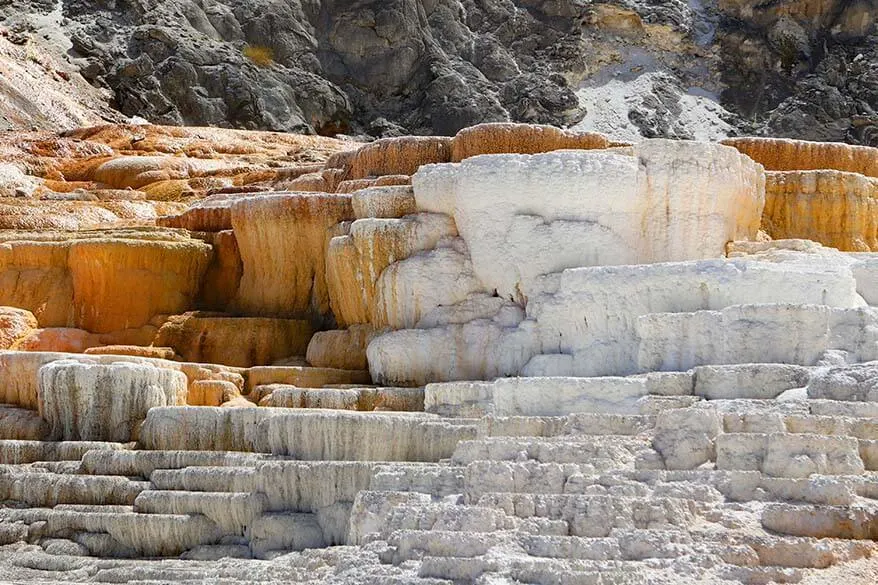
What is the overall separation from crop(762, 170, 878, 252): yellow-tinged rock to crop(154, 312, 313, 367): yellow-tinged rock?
7326mm

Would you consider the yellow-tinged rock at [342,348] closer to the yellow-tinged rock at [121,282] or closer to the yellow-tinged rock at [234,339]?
the yellow-tinged rock at [234,339]

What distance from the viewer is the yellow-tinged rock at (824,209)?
18.6 metres

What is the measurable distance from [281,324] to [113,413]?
4.10 metres

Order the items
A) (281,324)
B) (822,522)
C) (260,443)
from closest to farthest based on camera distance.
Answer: (822,522)
(260,443)
(281,324)

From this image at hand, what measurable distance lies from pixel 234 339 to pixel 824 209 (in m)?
8.89

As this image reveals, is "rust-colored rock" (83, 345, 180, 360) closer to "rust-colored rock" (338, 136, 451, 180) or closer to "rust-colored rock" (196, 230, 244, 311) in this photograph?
"rust-colored rock" (196, 230, 244, 311)

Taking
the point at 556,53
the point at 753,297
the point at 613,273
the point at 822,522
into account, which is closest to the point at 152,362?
the point at 613,273

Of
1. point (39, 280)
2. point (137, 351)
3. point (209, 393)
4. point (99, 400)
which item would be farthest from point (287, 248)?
point (99, 400)

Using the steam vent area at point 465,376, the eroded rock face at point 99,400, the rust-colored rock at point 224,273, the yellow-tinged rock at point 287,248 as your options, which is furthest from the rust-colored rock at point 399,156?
the eroded rock face at point 99,400

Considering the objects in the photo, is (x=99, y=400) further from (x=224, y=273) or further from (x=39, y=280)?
(x=224, y=273)

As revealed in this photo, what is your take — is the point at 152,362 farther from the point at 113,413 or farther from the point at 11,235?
the point at 11,235

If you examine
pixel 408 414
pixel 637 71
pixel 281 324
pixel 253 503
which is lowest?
pixel 253 503

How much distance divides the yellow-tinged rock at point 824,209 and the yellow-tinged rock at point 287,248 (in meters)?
6.47

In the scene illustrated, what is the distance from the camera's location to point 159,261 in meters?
18.8
